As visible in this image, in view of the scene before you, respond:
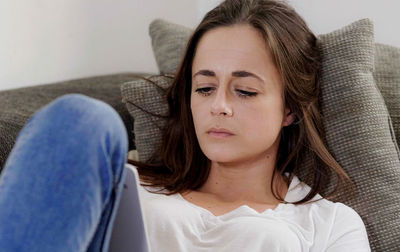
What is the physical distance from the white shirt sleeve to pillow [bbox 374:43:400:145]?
28 cm

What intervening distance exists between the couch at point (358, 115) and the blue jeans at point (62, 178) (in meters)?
0.53

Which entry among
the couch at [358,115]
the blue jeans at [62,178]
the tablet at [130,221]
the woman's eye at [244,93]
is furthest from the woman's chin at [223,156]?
the blue jeans at [62,178]

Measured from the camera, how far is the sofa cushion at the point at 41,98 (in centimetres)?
124

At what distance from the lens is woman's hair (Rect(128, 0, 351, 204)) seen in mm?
1234

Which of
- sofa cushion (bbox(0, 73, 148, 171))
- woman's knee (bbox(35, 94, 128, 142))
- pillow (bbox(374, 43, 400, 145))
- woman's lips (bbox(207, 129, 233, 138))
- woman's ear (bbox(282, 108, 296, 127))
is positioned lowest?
sofa cushion (bbox(0, 73, 148, 171))

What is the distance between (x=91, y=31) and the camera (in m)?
1.89

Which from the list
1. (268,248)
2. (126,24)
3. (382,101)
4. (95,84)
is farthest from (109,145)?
(126,24)

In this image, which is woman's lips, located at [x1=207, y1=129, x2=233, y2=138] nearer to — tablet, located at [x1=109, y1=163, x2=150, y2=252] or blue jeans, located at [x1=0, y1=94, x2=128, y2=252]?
tablet, located at [x1=109, y1=163, x2=150, y2=252]

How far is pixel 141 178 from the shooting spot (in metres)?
1.30

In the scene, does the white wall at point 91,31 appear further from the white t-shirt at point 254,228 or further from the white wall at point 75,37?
the white t-shirt at point 254,228

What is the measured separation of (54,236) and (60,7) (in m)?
1.22

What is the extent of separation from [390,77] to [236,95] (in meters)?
0.46

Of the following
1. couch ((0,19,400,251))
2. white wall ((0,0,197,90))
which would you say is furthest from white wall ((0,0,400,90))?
couch ((0,19,400,251))

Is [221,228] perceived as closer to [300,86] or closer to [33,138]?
[300,86]
